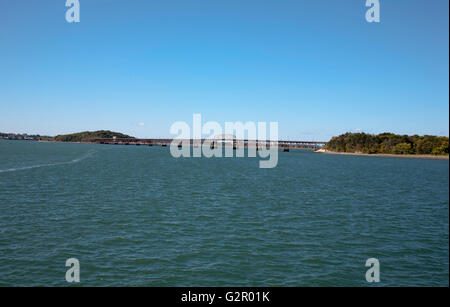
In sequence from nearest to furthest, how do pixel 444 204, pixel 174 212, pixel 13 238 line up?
pixel 13 238, pixel 174 212, pixel 444 204

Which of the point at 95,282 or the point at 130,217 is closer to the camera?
the point at 95,282

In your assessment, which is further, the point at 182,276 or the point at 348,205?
the point at 348,205

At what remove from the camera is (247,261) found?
831 inches

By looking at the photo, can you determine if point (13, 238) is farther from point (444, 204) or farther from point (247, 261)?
point (444, 204)

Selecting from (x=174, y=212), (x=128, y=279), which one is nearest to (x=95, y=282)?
(x=128, y=279)

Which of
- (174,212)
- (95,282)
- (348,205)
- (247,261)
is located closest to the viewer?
(95,282)

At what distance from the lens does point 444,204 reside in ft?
146
